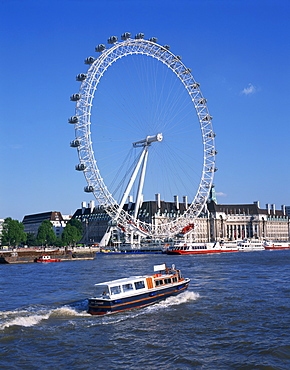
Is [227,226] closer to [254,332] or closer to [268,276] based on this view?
[268,276]

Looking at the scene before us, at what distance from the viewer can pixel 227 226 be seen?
171750mm

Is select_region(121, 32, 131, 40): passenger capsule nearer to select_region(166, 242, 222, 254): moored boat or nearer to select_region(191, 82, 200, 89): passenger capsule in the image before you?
select_region(191, 82, 200, 89): passenger capsule

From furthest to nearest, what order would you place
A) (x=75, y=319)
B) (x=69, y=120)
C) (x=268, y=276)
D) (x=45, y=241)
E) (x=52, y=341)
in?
(x=45, y=241) → (x=69, y=120) → (x=268, y=276) → (x=75, y=319) → (x=52, y=341)

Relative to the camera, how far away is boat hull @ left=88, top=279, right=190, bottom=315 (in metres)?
A: 24.4

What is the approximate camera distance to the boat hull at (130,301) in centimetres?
2438

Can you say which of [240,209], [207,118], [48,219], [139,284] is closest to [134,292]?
[139,284]

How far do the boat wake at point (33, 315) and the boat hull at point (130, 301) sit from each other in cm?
62

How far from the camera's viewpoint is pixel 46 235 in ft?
423

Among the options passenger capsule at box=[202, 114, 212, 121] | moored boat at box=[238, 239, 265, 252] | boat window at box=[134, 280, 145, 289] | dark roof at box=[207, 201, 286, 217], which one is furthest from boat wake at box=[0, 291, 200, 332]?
dark roof at box=[207, 201, 286, 217]

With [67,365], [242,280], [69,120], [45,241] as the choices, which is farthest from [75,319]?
[45,241]

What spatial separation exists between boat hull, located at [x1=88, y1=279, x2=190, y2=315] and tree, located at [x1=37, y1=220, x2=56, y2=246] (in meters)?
102

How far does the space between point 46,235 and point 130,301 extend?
349 ft

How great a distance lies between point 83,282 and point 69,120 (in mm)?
31893

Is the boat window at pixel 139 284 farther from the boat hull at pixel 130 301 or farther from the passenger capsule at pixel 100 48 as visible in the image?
the passenger capsule at pixel 100 48
